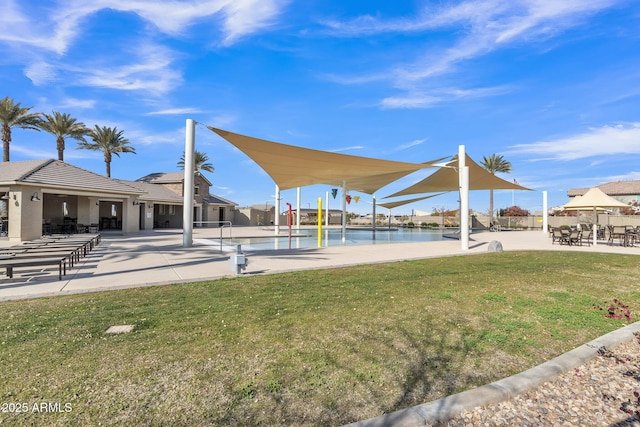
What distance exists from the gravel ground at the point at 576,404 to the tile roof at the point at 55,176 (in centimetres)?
1701

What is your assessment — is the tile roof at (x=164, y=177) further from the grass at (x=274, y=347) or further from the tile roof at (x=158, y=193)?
the grass at (x=274, y=347)

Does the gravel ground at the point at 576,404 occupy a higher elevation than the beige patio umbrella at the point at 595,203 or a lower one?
lower

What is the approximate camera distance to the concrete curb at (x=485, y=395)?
1.75 m

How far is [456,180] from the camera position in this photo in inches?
680

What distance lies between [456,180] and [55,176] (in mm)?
19618

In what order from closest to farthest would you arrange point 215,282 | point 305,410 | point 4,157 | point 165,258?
1. point 305,410
2. point 215,282
3. point 165,258
4. point 4,157

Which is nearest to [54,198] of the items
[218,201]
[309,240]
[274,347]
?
[218,201]

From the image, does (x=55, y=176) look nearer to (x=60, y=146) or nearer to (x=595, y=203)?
(x=60, y=146)

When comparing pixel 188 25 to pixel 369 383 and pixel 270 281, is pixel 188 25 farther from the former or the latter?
pixel 369 383

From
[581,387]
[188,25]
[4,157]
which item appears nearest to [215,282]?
[581,387]

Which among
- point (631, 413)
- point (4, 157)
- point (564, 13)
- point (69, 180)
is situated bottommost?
point (631, 413)

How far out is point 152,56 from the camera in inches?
380

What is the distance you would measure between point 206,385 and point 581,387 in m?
2.53

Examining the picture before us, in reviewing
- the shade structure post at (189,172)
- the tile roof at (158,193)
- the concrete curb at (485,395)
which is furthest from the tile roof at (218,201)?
the concrete curb at (485,395)
